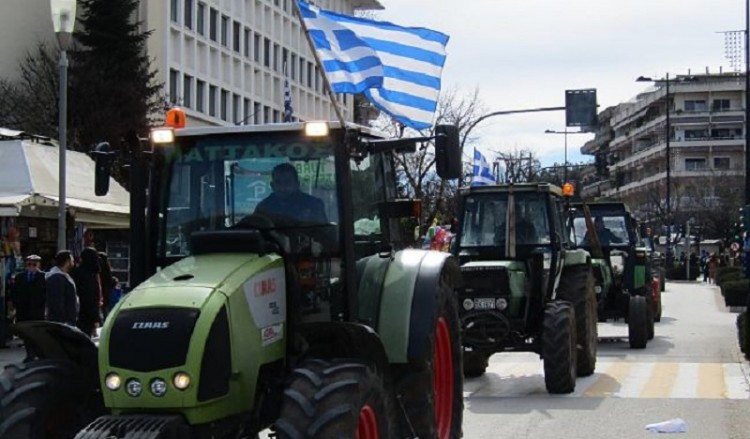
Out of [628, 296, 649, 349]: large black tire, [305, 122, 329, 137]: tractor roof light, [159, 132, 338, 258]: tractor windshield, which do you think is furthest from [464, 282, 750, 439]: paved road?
[305, 122, 329, 137]: tractor roof light

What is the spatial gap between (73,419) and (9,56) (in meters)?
38.3

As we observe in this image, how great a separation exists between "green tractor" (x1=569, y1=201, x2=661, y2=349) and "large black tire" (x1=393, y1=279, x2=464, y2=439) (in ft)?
33.6

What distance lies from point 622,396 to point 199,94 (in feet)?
127

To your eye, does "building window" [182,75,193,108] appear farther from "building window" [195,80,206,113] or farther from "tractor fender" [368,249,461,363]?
"tractor fender" [368,249,461,363]

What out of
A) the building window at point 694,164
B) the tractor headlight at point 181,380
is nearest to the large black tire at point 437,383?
Result: the tractor headlight at point 181,380

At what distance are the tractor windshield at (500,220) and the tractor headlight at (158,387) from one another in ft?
29.7

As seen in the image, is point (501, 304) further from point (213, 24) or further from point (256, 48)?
point (256, 48)

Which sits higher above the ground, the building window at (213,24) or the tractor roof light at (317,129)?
the building window at (213,24)

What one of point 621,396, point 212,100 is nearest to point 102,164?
point 621,396

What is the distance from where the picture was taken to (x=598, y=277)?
20.5m

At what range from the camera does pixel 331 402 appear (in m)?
6.13

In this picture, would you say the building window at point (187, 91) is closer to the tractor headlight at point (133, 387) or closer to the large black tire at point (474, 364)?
the large black tire at point (474, 364)

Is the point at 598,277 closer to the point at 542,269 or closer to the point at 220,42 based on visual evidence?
the point at 542,269

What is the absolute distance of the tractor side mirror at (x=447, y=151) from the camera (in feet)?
24.8
